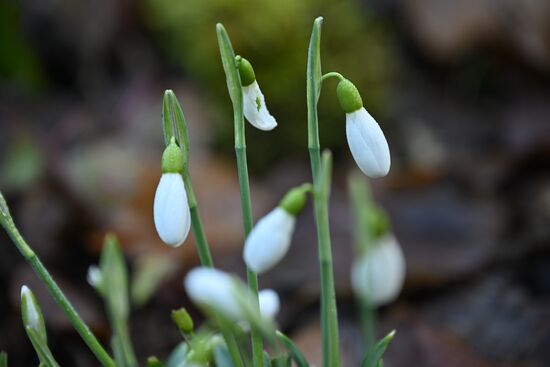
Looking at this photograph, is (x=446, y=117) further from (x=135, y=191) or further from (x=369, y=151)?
(x=369, y=151)

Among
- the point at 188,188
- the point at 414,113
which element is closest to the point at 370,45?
the point at 414,113

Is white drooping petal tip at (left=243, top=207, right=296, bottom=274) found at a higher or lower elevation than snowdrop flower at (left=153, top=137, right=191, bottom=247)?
lower

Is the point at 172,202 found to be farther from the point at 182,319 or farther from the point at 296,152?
the point at 296,152

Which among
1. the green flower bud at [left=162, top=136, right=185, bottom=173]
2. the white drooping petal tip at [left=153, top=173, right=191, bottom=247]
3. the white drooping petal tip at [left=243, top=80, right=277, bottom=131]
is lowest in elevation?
the white drooping petal tip at [left=153, top=173, right=191, bottom=247]

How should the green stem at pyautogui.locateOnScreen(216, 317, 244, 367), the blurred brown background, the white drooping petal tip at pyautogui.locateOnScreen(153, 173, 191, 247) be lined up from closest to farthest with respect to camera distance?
the white drooping petal tip at pyautogui.locateOnScreen(153, 173, 191, 247) < the green stem at pyautogui.locateOnScreen(216, 317, 244, 367) < the blurred brown background

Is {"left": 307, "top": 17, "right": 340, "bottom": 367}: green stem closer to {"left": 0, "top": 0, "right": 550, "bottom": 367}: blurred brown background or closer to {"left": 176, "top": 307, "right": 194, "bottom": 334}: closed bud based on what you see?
{"left": 176, "top": 307, "right": 194, "bottom": 334}: closed bud

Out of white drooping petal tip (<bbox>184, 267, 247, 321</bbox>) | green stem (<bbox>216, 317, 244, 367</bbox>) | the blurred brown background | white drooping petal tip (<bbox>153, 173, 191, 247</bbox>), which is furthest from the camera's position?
the blurred brown background

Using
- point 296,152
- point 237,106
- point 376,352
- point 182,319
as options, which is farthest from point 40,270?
point 296,152

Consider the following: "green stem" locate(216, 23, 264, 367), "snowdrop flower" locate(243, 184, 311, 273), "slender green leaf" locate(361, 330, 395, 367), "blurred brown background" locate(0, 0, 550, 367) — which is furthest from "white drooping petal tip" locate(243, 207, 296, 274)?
"blurred brown background" locate(0, 0, 550, 367)
